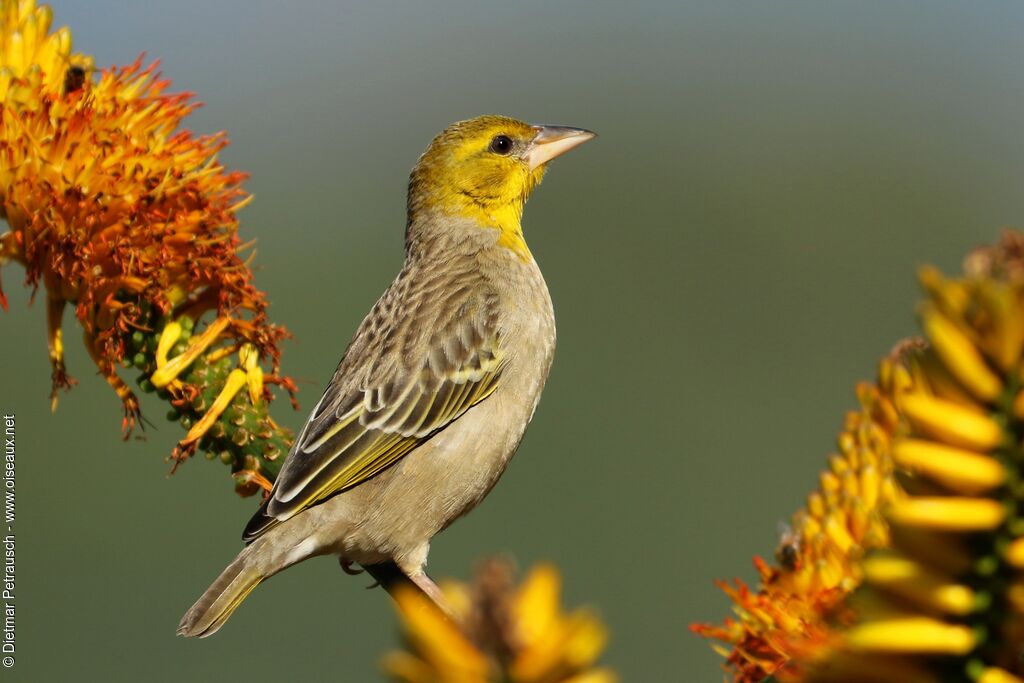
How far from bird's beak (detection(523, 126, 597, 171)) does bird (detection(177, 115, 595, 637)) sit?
215mm

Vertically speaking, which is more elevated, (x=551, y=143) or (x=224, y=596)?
(x=551, y=143)

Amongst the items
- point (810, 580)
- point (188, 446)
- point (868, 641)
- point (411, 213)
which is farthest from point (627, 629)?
point (868, 641)

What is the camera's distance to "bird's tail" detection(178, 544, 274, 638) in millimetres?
3820

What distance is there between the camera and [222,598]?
153 inches

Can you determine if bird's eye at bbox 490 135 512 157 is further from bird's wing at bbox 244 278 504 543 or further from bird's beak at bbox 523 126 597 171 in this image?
bird's wing at bbox 244 278 504 543

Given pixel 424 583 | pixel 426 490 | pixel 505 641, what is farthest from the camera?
pixel 426 490

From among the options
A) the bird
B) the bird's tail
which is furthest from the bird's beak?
the bird's tail

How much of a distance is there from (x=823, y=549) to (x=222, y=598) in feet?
8.55

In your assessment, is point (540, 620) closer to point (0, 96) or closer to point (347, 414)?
point (0, 96)

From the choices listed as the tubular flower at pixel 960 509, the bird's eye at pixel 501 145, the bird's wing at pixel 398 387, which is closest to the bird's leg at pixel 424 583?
the bird's wing at pixel 398 387

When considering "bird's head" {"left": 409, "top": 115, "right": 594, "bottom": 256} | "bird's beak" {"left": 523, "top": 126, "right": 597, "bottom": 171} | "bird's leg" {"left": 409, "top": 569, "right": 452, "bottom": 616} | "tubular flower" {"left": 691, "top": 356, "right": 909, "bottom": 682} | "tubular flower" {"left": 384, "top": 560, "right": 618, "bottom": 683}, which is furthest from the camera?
"bird's beak" {"left": 523, "top": 126, "right": 597, "bottom": 171}

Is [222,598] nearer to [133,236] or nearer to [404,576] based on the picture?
[404,576]

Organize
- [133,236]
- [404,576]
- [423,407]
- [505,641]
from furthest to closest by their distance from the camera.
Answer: [423,407]
[404,576]
[133,236]
[505,641]

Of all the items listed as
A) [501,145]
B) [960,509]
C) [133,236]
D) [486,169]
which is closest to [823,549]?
[960,509]
